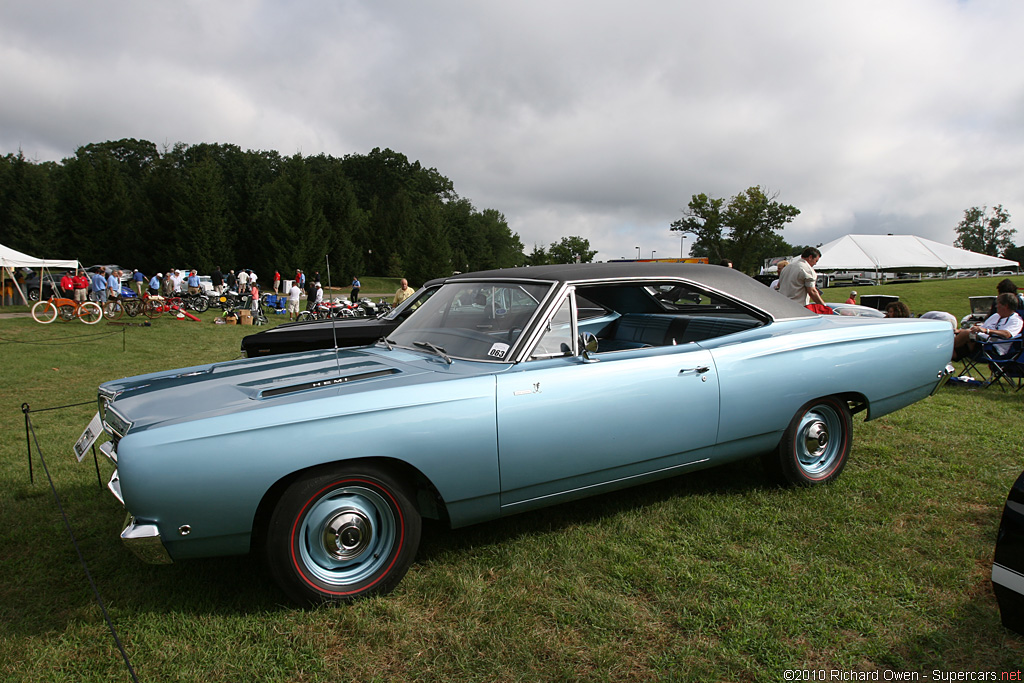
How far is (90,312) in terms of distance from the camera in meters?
17.4

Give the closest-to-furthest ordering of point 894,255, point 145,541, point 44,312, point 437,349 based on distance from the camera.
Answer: point 145,541 < point 437,349 < point 44,312 < point 894,255

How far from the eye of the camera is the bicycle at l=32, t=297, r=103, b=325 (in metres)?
17.0

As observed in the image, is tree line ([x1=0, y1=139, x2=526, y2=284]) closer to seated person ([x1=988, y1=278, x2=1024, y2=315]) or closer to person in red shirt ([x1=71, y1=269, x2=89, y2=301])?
person in red shirt ([x1=71, y1=269, x2=89, y2=301])

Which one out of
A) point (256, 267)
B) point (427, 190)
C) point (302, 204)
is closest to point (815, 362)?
point (302, 204)

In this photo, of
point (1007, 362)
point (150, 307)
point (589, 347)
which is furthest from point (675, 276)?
point (150, 307)

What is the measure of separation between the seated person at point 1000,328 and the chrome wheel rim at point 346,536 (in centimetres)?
705

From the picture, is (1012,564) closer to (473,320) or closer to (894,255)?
(473,320)

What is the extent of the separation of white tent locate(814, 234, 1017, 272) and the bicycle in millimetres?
24673

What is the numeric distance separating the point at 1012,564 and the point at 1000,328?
6590 millimetres

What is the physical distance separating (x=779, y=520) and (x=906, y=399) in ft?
4.85

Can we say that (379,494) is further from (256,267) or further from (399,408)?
(256,267)

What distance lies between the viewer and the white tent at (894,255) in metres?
23.5

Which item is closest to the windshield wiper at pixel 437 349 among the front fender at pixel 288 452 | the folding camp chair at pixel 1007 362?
the front fender at pixel 288 452

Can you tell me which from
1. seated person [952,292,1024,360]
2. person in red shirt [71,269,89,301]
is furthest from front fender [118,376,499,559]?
person in red shirt [71,269,89,301]
